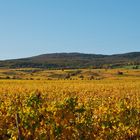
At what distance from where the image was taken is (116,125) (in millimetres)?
18781

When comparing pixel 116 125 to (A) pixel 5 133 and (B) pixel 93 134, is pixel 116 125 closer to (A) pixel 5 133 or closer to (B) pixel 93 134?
(B) pixel 93 134

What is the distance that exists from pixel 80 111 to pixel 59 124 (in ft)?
4.48

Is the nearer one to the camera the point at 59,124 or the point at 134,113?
the point at 59,124

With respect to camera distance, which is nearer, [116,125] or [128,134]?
[128,134]

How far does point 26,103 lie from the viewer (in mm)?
20500

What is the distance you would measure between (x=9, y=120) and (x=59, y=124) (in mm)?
2751

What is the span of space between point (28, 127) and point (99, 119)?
294 centimetres

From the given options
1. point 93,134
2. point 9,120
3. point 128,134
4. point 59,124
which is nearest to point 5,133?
point 9,120

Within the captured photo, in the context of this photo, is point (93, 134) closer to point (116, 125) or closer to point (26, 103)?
point (116, 125)

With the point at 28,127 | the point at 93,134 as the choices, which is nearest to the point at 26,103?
the point at 28,127

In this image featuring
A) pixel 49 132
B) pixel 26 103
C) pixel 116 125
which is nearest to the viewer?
pixel 49 132

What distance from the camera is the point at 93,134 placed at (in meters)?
17.9

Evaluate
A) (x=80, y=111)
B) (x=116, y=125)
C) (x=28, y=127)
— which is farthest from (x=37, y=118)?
(x=116, y=125)

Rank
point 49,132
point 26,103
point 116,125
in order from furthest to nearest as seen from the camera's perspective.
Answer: point 26,103 → point 116,125 → point 49,132
